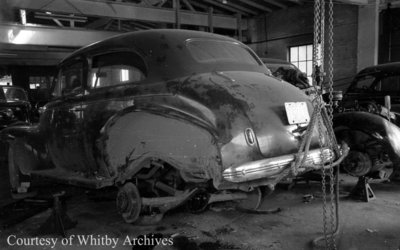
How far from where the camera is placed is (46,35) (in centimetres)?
825

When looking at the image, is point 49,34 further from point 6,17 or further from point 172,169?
point 172,169

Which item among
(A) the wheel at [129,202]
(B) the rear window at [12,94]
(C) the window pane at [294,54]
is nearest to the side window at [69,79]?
(A) the wheel at [129,202]

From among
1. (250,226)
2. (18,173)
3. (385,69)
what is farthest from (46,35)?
(385,69)

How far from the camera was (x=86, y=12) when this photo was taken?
27.3ft

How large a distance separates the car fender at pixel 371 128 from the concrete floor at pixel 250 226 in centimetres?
74

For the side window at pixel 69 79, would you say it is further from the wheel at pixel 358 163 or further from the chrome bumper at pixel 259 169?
the wheel at pixel 358 163

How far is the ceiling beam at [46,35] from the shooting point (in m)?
7.76

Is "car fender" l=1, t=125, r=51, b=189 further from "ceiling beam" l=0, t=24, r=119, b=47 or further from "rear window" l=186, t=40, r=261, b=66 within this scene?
"ceiling beam" l=0, t=24, r=119, b=47

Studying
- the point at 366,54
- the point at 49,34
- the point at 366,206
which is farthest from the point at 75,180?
the point at 366,54

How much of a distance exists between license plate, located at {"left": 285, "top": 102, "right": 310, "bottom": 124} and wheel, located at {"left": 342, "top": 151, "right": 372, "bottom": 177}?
192cm

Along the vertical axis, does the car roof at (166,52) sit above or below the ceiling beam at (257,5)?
below

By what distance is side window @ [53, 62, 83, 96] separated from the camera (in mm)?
4223

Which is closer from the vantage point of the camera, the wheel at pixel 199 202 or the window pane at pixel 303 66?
the wheel at pixel 199 202

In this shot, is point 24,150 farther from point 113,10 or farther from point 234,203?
point 113,10
